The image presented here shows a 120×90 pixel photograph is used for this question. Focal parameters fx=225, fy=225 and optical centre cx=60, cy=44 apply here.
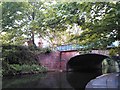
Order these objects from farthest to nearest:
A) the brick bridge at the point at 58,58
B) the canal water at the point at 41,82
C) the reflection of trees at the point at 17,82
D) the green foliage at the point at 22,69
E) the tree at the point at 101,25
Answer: the brick bridge at the point at 58,58
the green foliage at the point at 22,69
the canal water at the point at 41,82
the reflection of trees at the point at 17,82
the tree at the point at 101,25

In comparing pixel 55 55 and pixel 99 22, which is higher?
pixel 99 22

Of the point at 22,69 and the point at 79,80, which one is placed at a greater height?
the point at 22,69

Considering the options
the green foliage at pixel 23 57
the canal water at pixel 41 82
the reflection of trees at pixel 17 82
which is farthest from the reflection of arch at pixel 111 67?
the green foliage at pixel 23 57

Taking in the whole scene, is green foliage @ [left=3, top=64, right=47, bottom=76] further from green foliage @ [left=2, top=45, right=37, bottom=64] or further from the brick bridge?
the brick bridge

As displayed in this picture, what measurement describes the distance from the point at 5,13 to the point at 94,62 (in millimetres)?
6074

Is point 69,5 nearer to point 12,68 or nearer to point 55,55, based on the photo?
point 12,68

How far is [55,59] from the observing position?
633 centimetres

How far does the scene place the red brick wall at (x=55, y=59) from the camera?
229 inches

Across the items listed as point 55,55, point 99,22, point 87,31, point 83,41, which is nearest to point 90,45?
point 83,41

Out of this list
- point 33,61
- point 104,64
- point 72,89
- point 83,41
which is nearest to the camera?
point 83,41

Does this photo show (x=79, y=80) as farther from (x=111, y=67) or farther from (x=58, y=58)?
(x=58, y=58)

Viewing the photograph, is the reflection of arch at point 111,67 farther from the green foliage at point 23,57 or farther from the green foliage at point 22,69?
the green foliage at point 23,57

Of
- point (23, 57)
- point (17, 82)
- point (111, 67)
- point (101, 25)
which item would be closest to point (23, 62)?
point (23, 57)

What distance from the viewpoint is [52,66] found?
6004 mm
